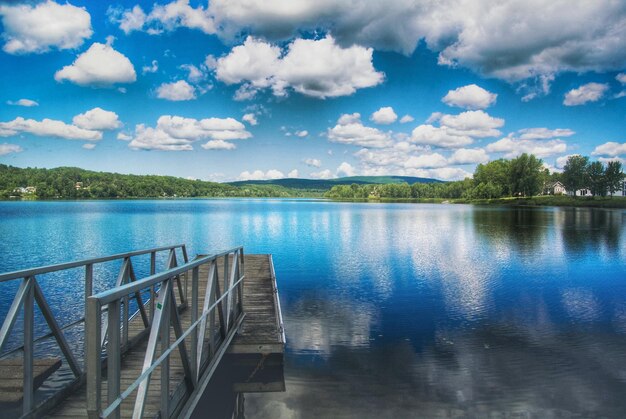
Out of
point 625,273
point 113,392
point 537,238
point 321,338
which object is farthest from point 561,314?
point 537,238

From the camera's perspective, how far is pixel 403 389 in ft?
28.8

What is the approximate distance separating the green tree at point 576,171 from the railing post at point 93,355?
148689 millimetres

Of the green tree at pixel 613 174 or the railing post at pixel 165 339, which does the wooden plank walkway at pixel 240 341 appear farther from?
the green tree at pixel 613 174

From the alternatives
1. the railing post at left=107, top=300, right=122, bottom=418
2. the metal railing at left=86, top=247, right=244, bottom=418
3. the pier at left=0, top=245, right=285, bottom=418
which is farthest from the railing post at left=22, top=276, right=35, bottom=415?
the railing post at left=107, top=300, right=122, bottom=418

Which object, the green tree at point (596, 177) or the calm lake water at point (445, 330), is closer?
the calm lake water at point (445, 330)

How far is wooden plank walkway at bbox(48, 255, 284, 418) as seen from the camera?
5172 mm

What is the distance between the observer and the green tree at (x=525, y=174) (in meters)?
114

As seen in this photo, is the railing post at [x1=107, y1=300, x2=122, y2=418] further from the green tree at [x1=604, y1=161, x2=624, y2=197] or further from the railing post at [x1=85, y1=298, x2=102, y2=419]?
the green tree at [x1=604, y1=161, x2=624, y2=197]

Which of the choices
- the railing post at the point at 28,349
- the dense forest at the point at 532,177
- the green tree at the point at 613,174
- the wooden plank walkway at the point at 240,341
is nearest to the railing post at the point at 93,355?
the wooden plank walkway at the point at 240,341

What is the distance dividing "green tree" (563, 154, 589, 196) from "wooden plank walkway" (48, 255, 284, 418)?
138m

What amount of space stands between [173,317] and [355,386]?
5343 millimetres

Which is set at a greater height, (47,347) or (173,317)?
(173,317)

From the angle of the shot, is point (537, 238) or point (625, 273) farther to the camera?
point (537, 238)

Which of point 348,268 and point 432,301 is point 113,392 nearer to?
point 432,301
